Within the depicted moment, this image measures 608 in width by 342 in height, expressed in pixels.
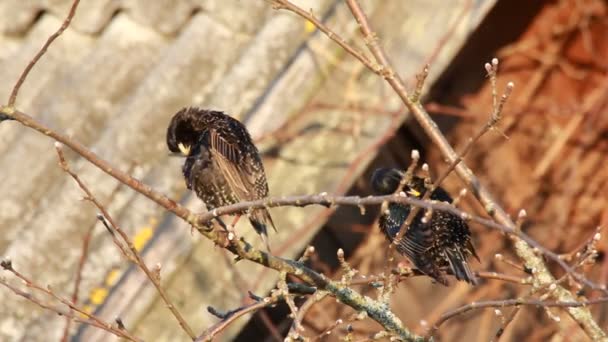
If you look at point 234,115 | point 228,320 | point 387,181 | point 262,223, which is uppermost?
point 234,115

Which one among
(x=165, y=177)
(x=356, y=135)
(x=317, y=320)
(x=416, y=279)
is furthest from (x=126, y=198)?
(x=416, y=279)

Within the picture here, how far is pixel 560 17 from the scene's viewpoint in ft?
18.7

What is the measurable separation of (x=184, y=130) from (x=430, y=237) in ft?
2.68

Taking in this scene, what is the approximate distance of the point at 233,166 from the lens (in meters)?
A: 4.02

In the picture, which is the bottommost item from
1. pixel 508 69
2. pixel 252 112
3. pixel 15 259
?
pixel 15 259

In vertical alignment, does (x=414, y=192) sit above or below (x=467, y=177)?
above

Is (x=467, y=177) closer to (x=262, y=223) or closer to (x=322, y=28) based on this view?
(x=322, y=28)

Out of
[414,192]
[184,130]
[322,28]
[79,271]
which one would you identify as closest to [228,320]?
[322,28]

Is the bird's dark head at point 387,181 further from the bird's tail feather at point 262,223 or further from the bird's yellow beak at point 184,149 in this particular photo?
the bird's yellow beak at point 184,149

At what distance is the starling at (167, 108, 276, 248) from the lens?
390 cm

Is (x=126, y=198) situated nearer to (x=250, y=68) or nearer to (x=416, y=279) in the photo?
(x=250, y=68)

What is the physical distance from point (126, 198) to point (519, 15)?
7.54 ft

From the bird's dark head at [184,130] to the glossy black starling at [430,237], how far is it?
2.03 ft

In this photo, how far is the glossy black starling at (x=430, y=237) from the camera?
3.84 meters
